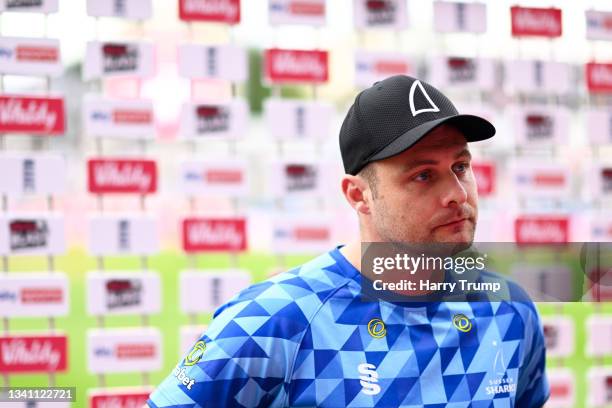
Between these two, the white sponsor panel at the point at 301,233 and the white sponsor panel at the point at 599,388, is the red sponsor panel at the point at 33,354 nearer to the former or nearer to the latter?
the white sponsor panel at the point at 301,233

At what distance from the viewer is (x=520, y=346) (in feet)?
4.64

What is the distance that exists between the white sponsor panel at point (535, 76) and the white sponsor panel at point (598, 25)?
192 millimetres

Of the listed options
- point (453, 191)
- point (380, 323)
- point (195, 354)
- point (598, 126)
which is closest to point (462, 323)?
point (380, 323)

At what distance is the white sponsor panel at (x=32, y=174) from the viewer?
2.71 m

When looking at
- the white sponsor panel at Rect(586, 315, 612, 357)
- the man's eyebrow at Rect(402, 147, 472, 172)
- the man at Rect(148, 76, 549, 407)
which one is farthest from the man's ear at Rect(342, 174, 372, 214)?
the white sponsor panel at Rect(586, 315, 612, 357)

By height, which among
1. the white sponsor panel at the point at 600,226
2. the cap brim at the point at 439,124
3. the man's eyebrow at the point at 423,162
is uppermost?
the cap brim at the point at 439,124

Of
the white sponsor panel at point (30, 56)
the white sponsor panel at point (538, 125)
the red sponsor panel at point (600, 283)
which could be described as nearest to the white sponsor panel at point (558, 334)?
the white sponsor panel at point (538, 125)

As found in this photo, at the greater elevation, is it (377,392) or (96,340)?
(377,392)

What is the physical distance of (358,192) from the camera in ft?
4.63

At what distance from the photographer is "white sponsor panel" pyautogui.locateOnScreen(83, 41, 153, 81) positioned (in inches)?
111

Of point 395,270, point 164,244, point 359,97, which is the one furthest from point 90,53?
point 164,244

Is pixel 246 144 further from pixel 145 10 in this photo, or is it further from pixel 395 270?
pixel 395 270

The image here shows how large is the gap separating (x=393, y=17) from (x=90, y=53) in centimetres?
134

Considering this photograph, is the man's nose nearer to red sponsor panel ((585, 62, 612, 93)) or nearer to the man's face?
the man's face
